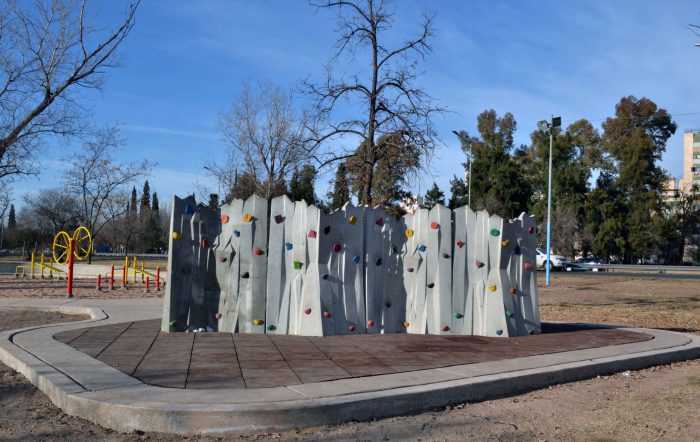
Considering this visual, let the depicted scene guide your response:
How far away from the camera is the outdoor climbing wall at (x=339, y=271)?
9859 millimetres

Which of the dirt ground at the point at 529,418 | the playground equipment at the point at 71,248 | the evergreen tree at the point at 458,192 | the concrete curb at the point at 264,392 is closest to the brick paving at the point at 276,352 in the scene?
the concrete curb at the point at 264,392

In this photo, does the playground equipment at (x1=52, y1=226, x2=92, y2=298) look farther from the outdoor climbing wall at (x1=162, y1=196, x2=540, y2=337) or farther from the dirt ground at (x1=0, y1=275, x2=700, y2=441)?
the dirt ground at (x1=0, y1=275, x2=700, y2=441)

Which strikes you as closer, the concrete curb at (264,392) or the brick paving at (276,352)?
the concrete curb at (264,392)

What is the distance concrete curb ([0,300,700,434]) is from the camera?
5.30 meters

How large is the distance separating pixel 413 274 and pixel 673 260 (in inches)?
2873

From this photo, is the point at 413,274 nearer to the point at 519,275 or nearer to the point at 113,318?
the point at 519,275

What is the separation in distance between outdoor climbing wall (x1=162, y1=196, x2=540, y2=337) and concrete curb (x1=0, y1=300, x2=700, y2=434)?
202 centimetres

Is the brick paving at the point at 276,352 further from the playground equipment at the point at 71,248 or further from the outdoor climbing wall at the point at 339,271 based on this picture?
the playground equipment at the point at 71,248

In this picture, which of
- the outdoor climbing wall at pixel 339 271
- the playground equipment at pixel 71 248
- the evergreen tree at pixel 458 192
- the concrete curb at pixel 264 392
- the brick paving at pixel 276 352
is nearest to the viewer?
the concrete curb at pixel 264 392

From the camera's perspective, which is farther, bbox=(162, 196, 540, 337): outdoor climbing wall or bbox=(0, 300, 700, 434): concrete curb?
bbox=(162, 196, 540, 337): outdoor climbing wall

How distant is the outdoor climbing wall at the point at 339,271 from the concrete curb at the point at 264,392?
2018mm

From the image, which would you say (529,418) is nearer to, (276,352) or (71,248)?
(276,352)

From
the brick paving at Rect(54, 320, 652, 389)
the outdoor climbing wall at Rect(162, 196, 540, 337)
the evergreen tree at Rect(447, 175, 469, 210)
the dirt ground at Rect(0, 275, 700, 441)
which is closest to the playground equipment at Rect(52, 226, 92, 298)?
the brick paving at Rect(54, 320, 652, 389)

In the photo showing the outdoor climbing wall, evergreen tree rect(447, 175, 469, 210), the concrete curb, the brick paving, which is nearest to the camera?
the concrete curb
